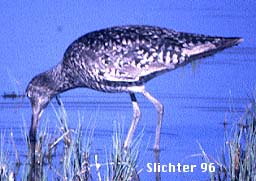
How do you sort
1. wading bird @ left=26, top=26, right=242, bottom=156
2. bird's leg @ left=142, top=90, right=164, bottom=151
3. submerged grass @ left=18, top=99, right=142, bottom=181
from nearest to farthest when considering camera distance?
submerged grass @ left=18, top=99, right=142, bottom=181
bird's leg @ left=142, top=90, right=164, bottom=151
wading bird @ left=26, top=26, right=242, bottom=156

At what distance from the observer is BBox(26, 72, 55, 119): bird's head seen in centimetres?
942

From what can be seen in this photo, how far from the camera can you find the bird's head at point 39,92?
371 inches

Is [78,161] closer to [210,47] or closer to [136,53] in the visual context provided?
[136,53]

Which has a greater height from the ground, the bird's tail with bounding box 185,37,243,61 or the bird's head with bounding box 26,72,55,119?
the bird's tail with bounding box 185,37,243,61

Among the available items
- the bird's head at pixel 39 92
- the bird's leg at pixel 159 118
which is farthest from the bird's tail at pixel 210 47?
the bird's head at pixel 39 92

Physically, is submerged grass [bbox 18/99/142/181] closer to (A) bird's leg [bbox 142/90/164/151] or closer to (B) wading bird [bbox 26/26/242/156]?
(A) bird's leg [bbox 142/90/164/151]

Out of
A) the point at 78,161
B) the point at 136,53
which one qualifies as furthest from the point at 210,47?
the point at 78,161

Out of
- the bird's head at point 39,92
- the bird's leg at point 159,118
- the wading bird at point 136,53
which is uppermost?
the wading bird at point 136,53

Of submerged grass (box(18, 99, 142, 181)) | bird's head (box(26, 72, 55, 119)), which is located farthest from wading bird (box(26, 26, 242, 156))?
submerged grass (box(18, 99, 142, 181))

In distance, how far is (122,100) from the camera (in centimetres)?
1058

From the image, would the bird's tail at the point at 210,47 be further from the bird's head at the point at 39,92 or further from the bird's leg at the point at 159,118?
the bird's head at the point at 39,92

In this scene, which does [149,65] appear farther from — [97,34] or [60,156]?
[60,156]

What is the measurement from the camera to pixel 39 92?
31.1 feet

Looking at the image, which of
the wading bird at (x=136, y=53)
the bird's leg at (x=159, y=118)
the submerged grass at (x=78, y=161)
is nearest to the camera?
the submerged grass at (x=78, y=161)
